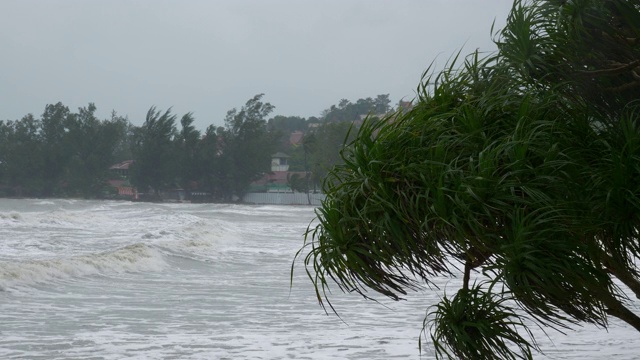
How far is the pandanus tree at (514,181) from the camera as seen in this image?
3168 mm

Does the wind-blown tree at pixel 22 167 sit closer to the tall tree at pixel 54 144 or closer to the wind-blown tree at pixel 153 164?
the tall tree at pixel 54 144

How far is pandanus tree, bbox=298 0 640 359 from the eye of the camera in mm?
3168

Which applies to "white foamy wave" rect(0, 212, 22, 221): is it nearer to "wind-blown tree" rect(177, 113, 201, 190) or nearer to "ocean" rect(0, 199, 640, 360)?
"ocean" rect(0, 199, 640, 360)

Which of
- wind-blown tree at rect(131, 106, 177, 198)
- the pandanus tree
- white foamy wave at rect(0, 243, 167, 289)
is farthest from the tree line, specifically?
A: the pandanus tree

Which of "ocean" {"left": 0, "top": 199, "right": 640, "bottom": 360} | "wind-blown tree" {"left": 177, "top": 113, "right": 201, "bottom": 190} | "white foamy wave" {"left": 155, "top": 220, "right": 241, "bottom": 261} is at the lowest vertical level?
"ocean" {"left": 0, "top": 199, "right": 640, "bottom": 360}

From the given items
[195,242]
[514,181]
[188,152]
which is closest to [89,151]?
[188,152]

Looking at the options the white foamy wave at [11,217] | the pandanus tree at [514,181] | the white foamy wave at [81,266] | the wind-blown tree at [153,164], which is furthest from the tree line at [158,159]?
the pandanus tree at [514,181]

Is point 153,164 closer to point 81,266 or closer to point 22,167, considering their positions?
point 22,167

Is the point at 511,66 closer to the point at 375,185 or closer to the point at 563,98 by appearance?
the point at 563,98

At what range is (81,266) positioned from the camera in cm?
1591

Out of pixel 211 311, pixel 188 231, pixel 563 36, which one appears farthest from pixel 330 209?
pixel 188 231

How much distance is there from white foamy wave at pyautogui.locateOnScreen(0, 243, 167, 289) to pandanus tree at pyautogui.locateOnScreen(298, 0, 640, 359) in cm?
1050

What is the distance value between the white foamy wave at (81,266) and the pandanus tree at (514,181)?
10499 mm

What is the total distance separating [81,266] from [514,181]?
13540mm
